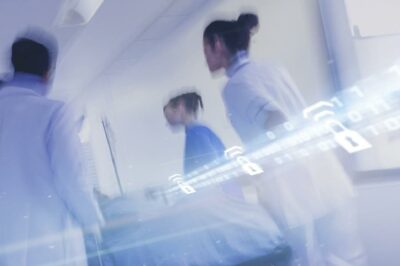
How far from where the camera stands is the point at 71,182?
139cm

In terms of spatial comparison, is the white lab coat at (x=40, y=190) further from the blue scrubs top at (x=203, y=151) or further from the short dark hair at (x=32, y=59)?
the blue scrubs top at (x=203, y=151)

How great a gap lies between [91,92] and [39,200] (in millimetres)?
→ 516

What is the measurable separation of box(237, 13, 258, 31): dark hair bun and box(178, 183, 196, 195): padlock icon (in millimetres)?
658

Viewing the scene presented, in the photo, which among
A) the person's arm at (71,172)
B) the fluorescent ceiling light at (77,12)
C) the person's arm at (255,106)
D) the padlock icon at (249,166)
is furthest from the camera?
the fluorescent ceiling light at (77,12)

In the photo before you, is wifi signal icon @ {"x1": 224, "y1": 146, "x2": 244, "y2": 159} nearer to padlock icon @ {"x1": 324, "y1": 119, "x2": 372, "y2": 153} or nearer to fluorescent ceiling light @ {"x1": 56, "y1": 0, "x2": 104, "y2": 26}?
padlock icon @ {"x1": 324, "y1": 119, "x2": 372, "y2": 153}

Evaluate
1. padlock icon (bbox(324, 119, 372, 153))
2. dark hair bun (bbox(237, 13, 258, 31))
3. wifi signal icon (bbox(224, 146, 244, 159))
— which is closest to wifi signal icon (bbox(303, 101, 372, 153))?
padlock icon (bbox(324, 119, 372, 153))

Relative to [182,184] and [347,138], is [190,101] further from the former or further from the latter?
[347,138]

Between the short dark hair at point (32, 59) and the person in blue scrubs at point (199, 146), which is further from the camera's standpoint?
the person in blue scrubs at point (199, 146)

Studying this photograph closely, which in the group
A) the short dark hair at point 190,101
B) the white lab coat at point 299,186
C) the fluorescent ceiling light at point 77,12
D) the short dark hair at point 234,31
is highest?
the fluorescent ceiling light at point 77,12

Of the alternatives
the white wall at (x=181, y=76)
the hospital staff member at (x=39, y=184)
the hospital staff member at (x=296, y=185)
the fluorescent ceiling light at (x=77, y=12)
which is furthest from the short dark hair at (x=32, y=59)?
the hospital staff member at (x=296, y=185)

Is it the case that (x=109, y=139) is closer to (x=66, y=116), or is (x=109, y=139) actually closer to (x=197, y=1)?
(x=66, y=116)

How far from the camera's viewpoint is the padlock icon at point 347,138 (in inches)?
66.9

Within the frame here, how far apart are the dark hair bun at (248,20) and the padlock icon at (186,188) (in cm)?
66

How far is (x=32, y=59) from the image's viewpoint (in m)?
1.49
